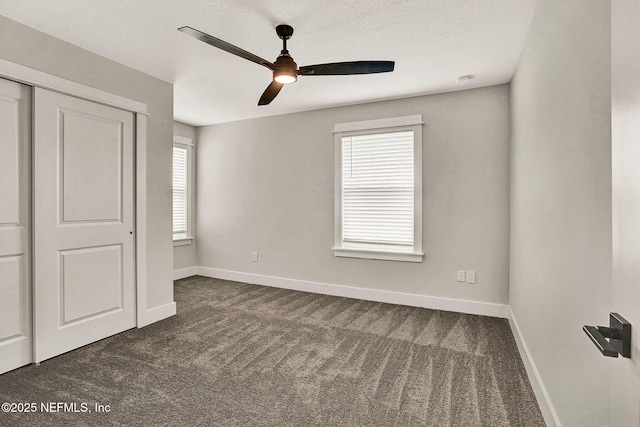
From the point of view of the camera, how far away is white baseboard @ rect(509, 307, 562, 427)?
171cm

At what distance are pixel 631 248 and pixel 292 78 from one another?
208 centimetres

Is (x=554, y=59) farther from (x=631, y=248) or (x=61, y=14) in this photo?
(x=61, y=14)

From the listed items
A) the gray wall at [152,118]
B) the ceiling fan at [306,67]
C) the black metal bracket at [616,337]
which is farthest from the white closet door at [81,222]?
the black metal bracket at [616,337]

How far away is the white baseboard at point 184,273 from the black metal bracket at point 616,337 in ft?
17.4

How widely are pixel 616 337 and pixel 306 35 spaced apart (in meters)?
2.57

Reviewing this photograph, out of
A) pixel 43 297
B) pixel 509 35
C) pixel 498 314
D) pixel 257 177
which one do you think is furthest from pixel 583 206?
pixel 257 177

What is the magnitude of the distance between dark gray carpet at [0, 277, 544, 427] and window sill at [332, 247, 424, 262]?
2.26 feet

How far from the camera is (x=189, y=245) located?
17.9ft

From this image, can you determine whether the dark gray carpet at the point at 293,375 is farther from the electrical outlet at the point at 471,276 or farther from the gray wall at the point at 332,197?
the gray wall at the point at 332,197

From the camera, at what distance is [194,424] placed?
181cm

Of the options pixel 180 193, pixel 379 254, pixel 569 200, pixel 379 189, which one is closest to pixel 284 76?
pixel 569 200

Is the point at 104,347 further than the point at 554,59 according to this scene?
Yes

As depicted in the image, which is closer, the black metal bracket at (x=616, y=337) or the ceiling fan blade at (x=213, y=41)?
the black metal bracket at (x=616, y=337)

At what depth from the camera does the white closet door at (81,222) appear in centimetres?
253
